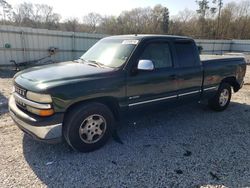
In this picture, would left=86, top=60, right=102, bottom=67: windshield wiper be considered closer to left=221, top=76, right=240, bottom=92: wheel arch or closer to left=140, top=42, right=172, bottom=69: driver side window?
left=140, top=42, right=172, bottom=69: driver side window

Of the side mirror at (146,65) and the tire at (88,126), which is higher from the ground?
the side mirror at (146,65)

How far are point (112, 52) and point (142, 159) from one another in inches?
78.2

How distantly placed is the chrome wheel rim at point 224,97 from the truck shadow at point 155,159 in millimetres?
1053

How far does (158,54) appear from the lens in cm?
420

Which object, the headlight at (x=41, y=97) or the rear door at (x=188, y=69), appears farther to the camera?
the rear door at (x=188, y=69)

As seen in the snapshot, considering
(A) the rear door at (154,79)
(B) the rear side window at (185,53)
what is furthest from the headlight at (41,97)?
(B) the rear side window at (185,53)

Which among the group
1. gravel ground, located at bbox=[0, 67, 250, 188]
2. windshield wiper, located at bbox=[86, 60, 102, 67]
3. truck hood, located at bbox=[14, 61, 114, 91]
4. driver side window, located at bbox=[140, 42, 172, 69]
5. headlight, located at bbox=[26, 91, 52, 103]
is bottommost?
gravel ground, located at bbox=[0, 67, 250, 188]

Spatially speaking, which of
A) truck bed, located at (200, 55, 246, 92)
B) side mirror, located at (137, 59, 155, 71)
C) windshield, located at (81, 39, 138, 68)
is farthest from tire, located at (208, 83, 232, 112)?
windshield, located at (81, 39, 138, 68)

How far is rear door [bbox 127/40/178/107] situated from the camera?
12.4 feet

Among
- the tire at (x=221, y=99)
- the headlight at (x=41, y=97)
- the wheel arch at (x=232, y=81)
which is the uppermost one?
the headlight at (x=41, y=97)

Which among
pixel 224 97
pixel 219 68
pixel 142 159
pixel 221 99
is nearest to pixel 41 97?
pixel 142 159

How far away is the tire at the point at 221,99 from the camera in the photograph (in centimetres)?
564

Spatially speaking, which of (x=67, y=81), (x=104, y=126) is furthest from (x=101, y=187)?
(x=67, y=81)

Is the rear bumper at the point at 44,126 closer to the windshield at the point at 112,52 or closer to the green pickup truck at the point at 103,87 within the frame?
the green pickup truck at the point at 103,87
